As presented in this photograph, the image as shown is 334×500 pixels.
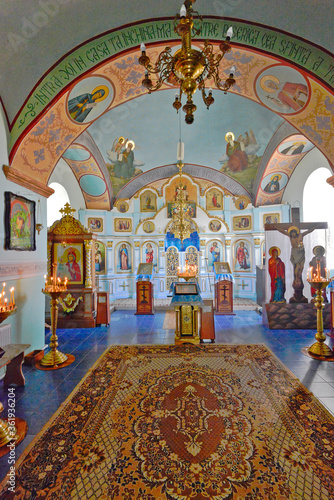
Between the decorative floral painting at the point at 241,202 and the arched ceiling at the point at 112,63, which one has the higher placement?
the arched ceiling at the point at 112,63

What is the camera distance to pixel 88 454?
258cm

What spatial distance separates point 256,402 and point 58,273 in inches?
A: 257

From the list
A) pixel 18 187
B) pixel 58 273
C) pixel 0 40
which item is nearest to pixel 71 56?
pixel 0 40

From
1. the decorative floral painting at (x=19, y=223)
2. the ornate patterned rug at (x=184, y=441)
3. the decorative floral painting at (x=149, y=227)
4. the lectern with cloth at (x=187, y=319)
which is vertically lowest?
the ornate patterned rug at (x=184, y=441)

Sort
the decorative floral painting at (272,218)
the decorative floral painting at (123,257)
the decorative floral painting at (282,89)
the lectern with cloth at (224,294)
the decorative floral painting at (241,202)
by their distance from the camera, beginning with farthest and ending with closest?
the decorative floral painting at (123,257) < the decorative floral painting at (241,202) < the decorative floral painting at (272,218) < the lectern with cloth at (224,294) < the decorative floral painting at (282,89)

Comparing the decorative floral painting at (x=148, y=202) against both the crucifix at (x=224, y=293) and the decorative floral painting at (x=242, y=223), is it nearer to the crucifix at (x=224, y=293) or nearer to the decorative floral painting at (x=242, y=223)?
the decorative floral painting at (x=242, y=223)

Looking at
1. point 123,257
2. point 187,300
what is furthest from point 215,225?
point 187,300

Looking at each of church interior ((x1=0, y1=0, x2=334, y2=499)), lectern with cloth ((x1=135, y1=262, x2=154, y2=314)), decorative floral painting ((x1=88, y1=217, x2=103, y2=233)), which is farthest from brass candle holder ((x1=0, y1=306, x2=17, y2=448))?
decorative floral painting ((x1=88, y1=217, x2=103, y2=233))

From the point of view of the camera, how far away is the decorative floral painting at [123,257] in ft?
40.2

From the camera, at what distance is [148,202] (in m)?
12.7

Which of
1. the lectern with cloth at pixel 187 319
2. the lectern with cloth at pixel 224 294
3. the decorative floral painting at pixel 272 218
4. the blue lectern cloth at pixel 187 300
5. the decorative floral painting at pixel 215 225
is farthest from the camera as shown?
the decorative floral painting at pixel 215 225

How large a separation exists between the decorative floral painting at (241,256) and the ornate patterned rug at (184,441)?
7.96 meters

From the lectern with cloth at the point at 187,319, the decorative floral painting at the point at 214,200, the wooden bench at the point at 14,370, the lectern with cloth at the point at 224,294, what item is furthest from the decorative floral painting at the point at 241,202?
the wooden bench at the point at 14,370

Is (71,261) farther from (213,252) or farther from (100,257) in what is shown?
(213,252)
